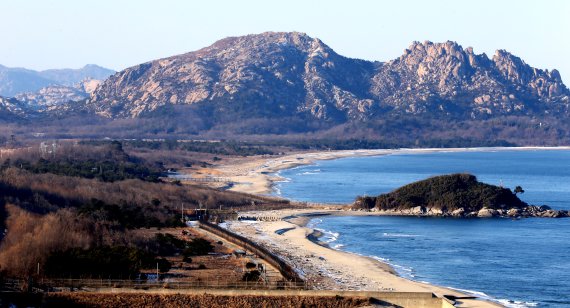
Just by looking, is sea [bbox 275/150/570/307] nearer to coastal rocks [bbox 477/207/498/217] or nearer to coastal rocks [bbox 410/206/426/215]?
coastal rocks [bbox 477/207/498/217]

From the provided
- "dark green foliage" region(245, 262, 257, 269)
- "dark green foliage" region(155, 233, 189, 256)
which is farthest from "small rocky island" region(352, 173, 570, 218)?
"dark green foliage" region(245, 262, 257, 269)

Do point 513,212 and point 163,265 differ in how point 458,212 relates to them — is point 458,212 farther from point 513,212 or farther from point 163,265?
point 163,265

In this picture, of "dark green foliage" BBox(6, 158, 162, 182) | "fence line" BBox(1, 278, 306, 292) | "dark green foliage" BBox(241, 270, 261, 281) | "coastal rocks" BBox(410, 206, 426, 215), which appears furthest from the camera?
"dark green foliage" BBox(6, 158, 162, 182)

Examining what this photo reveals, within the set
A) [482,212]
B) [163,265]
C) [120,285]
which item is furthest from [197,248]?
[482,212]

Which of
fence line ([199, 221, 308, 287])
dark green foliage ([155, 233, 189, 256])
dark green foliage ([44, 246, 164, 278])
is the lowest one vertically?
fence line ([199, 221, 308, 287])

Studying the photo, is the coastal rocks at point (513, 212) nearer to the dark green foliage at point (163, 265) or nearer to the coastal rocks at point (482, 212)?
the coastal rocks at point (482, 212)

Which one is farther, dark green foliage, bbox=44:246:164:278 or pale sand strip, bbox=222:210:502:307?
pale sand strip, bbox=222:210:502:307
